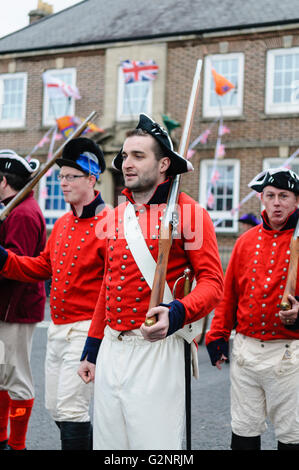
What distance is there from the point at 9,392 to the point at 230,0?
18879mm

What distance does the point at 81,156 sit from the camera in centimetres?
427

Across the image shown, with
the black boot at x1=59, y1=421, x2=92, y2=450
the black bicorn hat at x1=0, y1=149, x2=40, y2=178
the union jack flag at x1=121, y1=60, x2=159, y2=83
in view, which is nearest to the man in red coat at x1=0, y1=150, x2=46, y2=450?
the black bicorn hat at x1=0, y1=149, x2=40, y2=178

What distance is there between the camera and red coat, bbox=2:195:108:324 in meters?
4.05

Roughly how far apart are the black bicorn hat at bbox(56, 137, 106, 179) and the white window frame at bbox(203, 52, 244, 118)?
1547 cm

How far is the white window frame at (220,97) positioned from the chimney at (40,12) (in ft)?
32.6

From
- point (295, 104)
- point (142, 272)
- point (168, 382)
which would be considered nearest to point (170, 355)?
→ point (168, 382)

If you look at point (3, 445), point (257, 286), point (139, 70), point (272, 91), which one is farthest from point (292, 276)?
point (139, 70)

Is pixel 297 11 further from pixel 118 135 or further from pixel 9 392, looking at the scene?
pixel 9 392

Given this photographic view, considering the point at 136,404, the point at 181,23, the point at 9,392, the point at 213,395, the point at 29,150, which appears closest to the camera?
the point at 136,404

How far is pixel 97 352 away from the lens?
3.27m

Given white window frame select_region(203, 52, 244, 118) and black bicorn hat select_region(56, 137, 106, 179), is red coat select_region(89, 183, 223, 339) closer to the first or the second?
black bicorn hat select_region(56, 137, 106, 179)

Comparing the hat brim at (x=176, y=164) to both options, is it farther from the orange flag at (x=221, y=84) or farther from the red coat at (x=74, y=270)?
the orange flag at (x=221, y=84)

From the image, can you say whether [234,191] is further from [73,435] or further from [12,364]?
[73,435]

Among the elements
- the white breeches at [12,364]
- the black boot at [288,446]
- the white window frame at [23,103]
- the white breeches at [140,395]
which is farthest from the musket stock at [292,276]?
the white window frame at [23,103]
